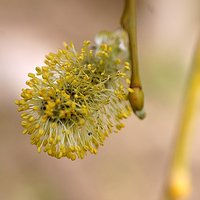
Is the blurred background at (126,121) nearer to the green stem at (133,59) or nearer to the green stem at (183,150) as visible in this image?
the green stem at (133,59)

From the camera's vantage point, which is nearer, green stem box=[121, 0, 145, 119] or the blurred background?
green stem box=[121, 0, 145, 119]

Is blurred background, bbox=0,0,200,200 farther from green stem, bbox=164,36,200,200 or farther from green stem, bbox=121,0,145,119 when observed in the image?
green stem, bbox=164,36,200,200

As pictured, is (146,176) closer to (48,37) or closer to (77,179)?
(77,179)

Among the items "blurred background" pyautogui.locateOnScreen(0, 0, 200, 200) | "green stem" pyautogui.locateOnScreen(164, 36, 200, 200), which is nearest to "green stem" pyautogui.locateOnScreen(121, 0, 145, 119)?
"green stem" pyautogui.locateOnScreen(164, 36, 200, 200)

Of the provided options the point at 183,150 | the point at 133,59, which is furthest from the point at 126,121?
the point at 183,150

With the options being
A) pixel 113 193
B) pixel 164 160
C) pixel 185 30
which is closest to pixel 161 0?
pixel 185 30
